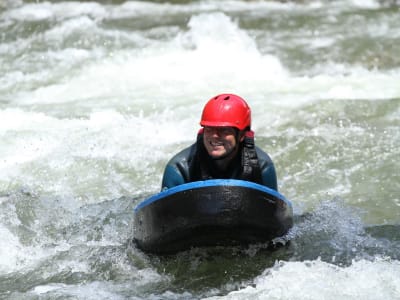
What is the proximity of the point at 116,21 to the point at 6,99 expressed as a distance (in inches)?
157

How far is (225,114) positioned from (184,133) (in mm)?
3270

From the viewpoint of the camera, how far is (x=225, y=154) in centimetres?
489

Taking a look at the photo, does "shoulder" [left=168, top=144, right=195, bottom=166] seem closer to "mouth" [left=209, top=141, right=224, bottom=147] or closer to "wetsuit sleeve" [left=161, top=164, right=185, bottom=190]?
"wetsuit sleeve" [left=161, top=164, right=185, bottom=190]

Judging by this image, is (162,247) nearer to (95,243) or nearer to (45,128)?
(95,243)

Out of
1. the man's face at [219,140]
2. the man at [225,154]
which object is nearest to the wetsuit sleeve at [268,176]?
the man at [225,154]

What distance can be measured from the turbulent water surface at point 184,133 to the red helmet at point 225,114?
75cm

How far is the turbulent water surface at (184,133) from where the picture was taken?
5.04 meters

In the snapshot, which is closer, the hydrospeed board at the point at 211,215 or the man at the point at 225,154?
the hydrospeed board at the point at 211,215

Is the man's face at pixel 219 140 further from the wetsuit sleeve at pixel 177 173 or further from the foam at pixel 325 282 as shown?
the foam at pixel 325 282

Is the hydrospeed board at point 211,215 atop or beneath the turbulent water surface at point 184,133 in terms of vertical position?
atop

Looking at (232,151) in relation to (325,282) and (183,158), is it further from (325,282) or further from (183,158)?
(325,282)

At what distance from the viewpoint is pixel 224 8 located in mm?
13766

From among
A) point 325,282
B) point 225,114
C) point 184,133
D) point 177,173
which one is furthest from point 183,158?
point 184,133

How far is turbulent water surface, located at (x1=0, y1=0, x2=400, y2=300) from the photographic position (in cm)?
504
